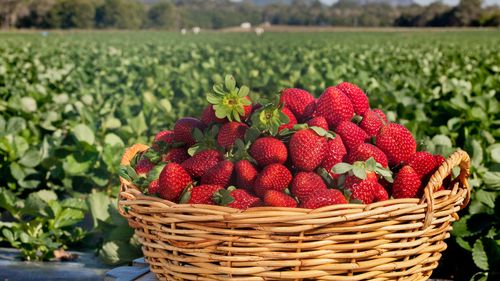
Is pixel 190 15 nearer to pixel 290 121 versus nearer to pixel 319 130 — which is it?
pixel 290 121

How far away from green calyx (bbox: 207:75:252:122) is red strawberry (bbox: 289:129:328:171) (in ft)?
0.59

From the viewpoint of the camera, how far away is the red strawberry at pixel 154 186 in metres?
2.10

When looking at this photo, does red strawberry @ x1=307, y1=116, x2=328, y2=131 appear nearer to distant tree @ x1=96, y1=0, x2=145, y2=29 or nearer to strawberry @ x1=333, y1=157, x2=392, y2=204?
strawberry @ x1=333, y1=157, x2=392, y2=204

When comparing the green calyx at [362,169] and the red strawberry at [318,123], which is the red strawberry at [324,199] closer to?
the green calyx at [362,169]

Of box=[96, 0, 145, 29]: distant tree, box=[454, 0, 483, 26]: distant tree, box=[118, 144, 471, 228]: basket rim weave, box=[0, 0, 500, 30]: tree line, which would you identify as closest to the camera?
box=[118, 144, 471, 228]: basket rim weave

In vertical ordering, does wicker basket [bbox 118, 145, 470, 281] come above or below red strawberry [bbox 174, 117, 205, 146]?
below

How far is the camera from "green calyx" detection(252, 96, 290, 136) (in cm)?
207

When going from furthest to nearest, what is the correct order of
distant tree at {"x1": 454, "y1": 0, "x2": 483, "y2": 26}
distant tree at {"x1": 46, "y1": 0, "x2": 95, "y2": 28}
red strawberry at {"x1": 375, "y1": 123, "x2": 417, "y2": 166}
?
1. distant tree at {"x1": 454, "y1": 0, "x2": 483, "y2": 26}
2. distant tree at {"x1": 46, "y1": 0, "x2": 95, "y2": 28}
3. red strawberry at {"x1": 375, "y1": 123, "x2": 417, "y2": 166}

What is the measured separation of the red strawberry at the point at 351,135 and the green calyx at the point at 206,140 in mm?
358

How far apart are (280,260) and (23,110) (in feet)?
12.3

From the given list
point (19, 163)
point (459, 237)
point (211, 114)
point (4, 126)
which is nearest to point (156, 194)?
point (211, 114)

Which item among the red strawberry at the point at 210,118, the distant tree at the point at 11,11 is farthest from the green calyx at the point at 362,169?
the distant tree at the point at 11,11

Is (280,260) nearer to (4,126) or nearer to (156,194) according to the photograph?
(156,194)

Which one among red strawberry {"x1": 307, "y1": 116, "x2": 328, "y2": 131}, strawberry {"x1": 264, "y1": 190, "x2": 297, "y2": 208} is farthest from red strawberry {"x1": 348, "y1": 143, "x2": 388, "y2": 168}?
strawberry {"x1": 264, "y1": 190, "x2": 297, "y2": 208}
